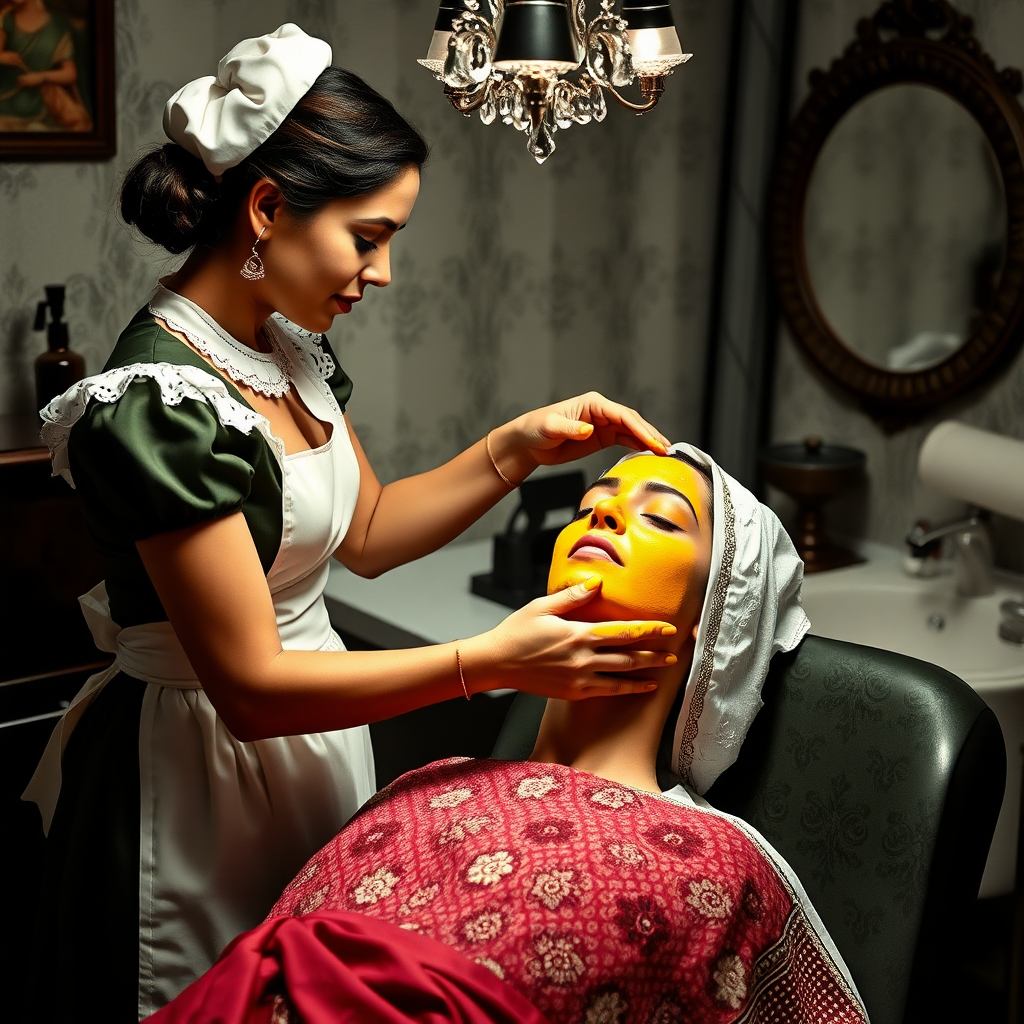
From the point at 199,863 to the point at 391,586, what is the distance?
141 cm

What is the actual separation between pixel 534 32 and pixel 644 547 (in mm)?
607

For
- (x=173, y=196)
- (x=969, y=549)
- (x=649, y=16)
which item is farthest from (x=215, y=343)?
(x=969, y=549)

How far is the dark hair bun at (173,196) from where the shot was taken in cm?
142

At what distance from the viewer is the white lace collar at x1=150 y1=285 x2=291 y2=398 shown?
4.83 ft

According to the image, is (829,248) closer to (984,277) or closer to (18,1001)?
(984,277)

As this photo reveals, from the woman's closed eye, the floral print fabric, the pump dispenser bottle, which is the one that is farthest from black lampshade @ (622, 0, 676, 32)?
the pump dispenser bottle

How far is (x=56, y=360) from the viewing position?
2.34 meters

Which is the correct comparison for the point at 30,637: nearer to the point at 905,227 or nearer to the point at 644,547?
the point at 644,547

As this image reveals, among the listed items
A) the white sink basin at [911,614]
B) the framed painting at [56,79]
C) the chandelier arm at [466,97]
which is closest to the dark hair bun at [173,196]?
the chandelier arm at [466,97]

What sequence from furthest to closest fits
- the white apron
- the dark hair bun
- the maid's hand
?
the maid's hand, the white apron, the dark hair bun

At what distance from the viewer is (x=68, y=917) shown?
5.07ft

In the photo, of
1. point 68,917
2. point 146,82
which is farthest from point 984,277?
point 68,917

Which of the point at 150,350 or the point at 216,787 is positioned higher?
the point at 150,350

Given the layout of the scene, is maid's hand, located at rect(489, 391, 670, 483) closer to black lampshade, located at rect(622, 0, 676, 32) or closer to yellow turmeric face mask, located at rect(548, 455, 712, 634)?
yellow turmeric face mask, located at rect(548, 455, 712, 634)
